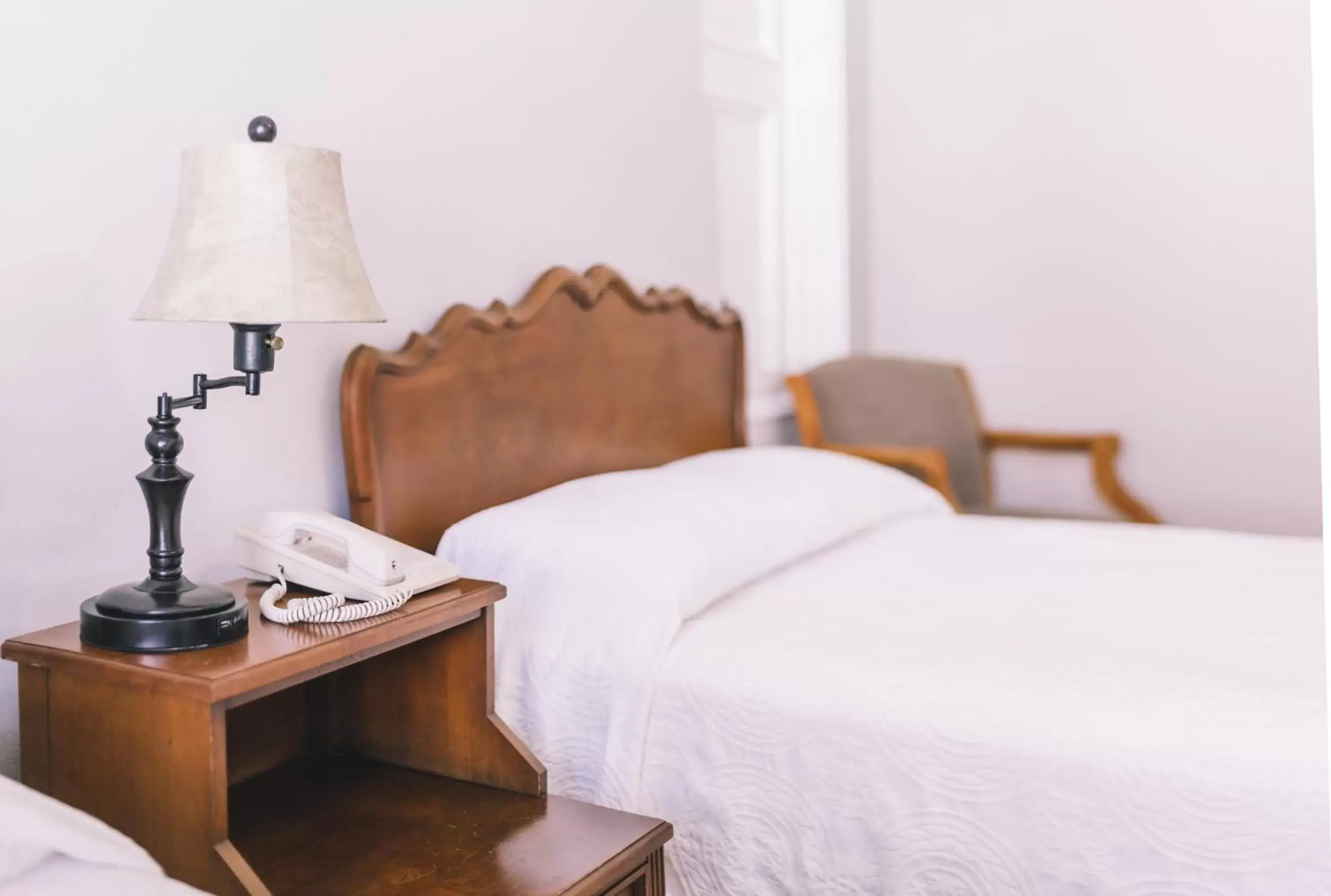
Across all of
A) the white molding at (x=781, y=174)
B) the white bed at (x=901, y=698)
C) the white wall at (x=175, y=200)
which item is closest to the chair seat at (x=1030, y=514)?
the white molding at (x=781, y=174)

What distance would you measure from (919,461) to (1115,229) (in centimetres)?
97

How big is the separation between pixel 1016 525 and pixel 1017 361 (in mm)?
1158

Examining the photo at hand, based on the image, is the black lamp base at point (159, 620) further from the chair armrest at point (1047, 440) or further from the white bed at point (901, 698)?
the chair armrest at point (1047, 440)

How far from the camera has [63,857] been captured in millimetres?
880

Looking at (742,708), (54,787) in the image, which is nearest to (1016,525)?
(742,708)

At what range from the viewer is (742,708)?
1.49m

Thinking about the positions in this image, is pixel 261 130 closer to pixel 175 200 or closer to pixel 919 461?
pixel 175 200

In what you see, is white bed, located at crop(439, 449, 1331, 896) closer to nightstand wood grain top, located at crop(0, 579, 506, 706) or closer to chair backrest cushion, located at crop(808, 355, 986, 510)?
nightstand wood grain top, located at crop(0, 579, 506, 706)

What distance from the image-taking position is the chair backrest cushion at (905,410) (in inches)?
123

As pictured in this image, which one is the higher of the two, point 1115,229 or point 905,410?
point 1115,229

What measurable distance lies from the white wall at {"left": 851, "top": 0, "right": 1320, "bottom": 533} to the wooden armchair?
129mm

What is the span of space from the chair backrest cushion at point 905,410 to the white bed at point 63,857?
7.70ft

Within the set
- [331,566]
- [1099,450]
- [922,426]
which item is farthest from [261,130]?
[1099,450]

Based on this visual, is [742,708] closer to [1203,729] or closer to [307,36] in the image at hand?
[1203,729]
